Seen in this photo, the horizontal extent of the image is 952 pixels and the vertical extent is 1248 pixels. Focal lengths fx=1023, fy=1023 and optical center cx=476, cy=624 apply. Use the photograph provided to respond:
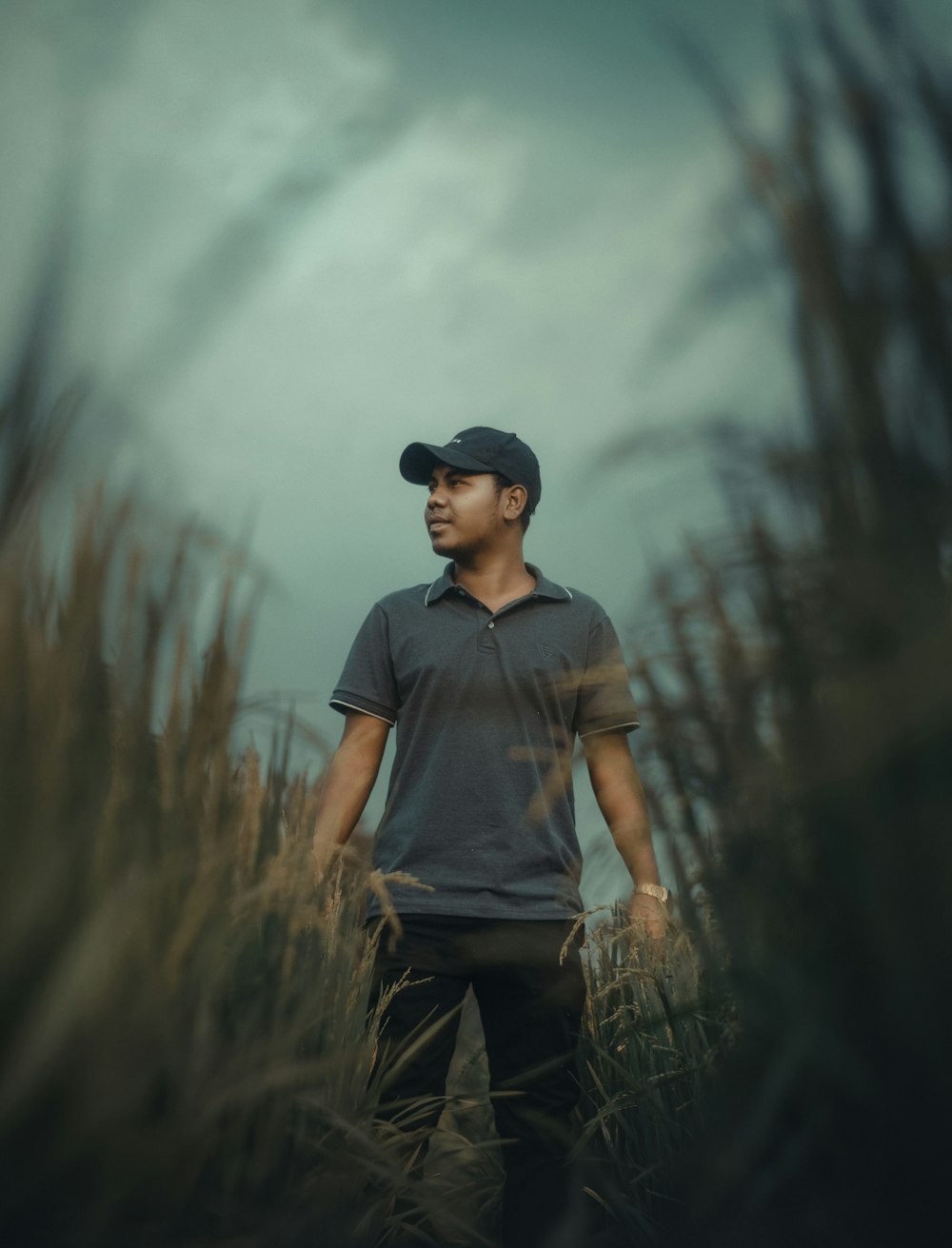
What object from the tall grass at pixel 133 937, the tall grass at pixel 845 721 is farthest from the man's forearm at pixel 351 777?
the tall grass at pixel 845 721

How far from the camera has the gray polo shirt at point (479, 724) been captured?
260cm

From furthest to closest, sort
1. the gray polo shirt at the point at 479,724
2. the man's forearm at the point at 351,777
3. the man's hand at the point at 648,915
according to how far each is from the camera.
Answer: the man's forearm at the point at 351,777, the gray polo shirt at the point at 479,724, the man's hand at the point at 648,915

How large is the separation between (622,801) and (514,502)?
100 centimetres

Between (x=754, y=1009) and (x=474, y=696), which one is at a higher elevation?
(x=474, y=696)

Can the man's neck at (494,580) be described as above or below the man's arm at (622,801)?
above

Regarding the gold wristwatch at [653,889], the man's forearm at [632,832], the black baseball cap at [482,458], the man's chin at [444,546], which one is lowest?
the gold wristwatch at [653,889]

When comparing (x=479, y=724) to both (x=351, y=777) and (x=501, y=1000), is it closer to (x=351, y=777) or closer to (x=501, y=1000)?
(x=351, y=777)

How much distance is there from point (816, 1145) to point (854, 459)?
528 millimetres

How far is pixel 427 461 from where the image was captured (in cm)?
329

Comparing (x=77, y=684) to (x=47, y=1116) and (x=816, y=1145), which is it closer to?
(x=47, y=1116)

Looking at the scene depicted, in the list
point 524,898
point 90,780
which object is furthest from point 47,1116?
point 524,898

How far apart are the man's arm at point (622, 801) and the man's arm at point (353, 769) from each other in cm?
62

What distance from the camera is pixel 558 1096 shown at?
2518 mm

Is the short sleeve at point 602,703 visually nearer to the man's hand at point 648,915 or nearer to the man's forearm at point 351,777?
the man's hand at point 648,915
